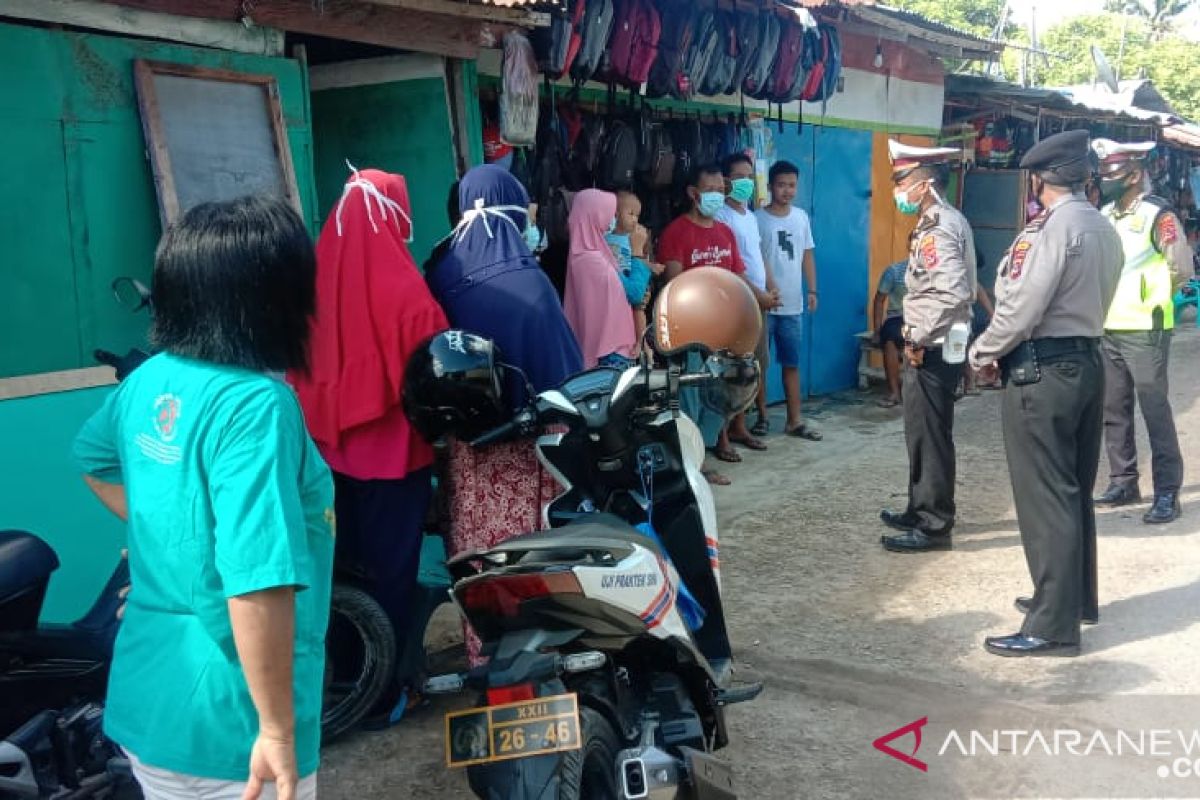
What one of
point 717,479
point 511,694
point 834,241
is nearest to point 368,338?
point 511,694

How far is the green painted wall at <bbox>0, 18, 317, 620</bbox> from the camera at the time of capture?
140 inches

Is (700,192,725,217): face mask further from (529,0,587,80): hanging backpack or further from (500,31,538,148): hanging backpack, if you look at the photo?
(500,31,538,148): hanging backpack

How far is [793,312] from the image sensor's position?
7.92 metres

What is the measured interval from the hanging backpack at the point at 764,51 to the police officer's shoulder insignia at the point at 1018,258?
3.31m

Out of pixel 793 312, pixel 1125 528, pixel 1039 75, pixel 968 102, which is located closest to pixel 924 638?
pixel 1125 528

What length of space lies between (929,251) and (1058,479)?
145 centimetres

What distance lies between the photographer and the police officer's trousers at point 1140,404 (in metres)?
6.01

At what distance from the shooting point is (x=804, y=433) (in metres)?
8.02

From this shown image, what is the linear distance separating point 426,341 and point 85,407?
140 centimetres

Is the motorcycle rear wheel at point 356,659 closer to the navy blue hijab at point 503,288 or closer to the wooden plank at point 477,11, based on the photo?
the navy blue hijab at point 503,288

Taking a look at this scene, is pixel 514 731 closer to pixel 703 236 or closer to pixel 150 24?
pixel 150 24

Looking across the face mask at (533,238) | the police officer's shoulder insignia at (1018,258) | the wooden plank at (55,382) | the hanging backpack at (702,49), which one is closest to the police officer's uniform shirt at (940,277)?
the police officer's shoulder insignia at (1018,258)

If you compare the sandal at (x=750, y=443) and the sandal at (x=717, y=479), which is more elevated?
the sandal at (x=750, y=443)

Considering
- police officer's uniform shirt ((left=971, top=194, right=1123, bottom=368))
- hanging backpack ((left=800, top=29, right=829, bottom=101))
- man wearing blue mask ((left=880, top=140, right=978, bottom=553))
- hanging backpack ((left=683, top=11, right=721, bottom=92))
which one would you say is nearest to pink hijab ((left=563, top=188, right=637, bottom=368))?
hanging backpack ((left=683, top=11, right=721, bottom=92))
